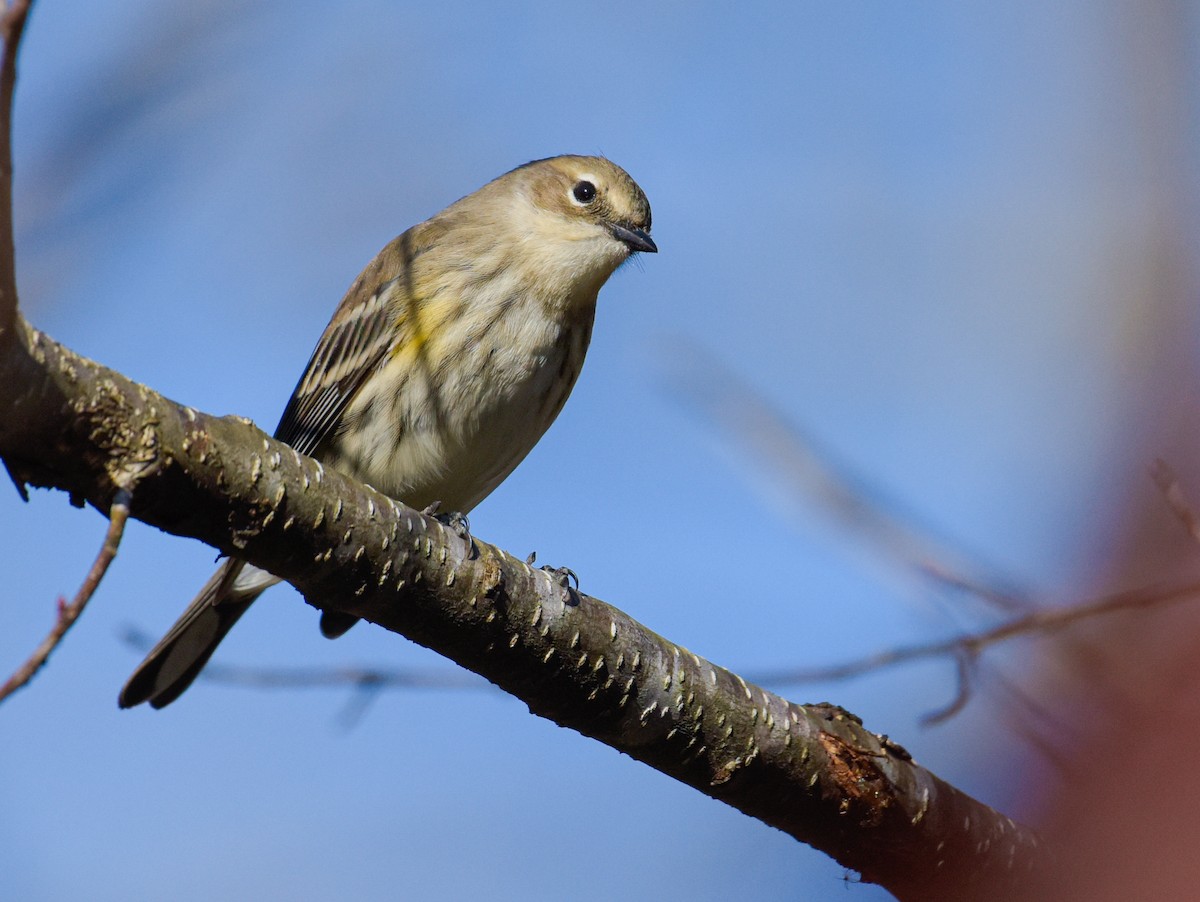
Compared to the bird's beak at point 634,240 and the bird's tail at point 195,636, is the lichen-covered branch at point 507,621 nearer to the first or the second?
the bird's tail at point 195,636

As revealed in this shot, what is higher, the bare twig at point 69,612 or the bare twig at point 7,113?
the bare twig at point 7,113

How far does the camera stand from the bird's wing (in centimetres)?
548

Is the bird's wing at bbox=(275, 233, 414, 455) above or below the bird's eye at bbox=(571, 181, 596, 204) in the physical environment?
below

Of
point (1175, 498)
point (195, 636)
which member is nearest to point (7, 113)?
point (1175, 498)

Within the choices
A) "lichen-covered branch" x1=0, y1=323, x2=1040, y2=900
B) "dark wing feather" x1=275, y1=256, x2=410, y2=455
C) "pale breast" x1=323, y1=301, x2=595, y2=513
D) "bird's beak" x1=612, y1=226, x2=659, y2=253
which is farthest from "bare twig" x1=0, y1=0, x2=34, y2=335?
"bird's beak" x1=612, y1=226, x2=659, y2=253

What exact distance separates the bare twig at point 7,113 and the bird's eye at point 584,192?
446 cm

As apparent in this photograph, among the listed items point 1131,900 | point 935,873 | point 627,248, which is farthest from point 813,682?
point 627,248

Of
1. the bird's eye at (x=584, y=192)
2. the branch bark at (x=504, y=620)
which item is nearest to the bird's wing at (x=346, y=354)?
the bird's eye at (x=584, y=192)

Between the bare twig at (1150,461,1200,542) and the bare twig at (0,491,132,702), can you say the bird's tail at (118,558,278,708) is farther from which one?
the bare twig at (1150,461,1200,542)

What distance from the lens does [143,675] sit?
18.1 feet

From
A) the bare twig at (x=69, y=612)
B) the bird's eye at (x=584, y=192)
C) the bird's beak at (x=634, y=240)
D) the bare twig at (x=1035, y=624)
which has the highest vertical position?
the bird's eye at (x=584, y=192)

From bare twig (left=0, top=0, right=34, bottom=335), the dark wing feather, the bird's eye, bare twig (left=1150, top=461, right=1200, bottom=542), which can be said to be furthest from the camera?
the bird's eye

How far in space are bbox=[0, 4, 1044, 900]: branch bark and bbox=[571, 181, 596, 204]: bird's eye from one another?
3.20 metres

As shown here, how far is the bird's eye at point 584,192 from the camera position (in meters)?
6.25
